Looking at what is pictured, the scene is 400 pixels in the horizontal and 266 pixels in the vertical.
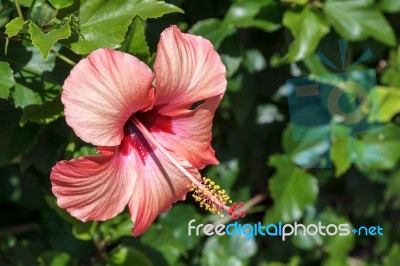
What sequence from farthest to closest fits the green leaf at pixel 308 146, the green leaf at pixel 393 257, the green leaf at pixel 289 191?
1. the green leaf at pixel 393 257
2. the green leaf at pixel 308 146
3. the green leaf at pixel 289 191

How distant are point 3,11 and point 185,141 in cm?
44

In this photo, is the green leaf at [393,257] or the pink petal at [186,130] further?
the green leaf at [393,257]

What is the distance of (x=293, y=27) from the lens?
175 centimetres

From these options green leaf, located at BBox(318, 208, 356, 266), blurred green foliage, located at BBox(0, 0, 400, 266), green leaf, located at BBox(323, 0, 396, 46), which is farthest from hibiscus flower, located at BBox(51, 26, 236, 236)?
green leaf, located at BBox(318, 208, 356, 266)

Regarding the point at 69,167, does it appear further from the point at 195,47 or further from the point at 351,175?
the point at 351,175

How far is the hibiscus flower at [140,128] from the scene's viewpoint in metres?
1.16

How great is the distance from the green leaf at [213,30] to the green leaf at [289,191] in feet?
1.42

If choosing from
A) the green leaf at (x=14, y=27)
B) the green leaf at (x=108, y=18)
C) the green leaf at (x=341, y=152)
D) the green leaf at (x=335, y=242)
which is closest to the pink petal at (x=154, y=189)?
the green leaf at (x=108, y=18)

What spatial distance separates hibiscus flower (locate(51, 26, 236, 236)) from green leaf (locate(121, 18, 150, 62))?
123mm

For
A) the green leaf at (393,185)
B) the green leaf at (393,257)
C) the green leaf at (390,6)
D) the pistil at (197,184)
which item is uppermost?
the pistil at (197,184)

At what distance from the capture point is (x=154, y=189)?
4.34ft

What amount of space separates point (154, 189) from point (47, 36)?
13.7 inches

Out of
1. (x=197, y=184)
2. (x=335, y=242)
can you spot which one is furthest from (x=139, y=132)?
(x=335, y=242)

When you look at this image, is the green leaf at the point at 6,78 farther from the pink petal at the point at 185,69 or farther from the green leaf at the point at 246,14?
the green leaf at the point at 246,14
